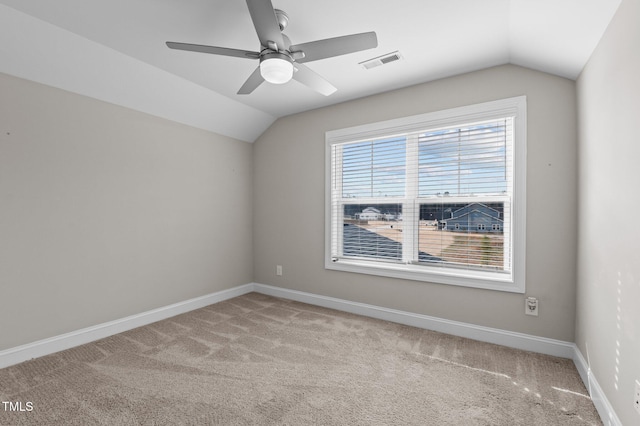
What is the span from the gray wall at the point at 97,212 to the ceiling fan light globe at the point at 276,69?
1955mm

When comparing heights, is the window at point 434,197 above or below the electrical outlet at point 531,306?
above

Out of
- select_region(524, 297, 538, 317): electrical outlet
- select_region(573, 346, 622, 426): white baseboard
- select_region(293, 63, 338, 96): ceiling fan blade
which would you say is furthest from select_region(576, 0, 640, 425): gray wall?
select_region(293, 63, 338, 96): ceiling fan blade

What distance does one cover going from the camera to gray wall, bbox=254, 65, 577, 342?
234cm

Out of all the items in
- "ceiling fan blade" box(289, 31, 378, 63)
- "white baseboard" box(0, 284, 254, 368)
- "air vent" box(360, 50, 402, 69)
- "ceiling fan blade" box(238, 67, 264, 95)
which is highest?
"air vent" box(360, 50, 402, 69)

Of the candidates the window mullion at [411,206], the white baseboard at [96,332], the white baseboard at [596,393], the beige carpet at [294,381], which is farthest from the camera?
the window mullion at [411,206]

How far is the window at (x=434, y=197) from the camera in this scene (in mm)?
2598

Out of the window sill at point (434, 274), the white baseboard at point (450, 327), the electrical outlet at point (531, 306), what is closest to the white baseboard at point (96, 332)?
the white baseboard at point (450, 327)

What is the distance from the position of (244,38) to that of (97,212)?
206 cm

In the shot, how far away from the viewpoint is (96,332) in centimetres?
268

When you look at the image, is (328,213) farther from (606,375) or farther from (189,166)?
(606,375)

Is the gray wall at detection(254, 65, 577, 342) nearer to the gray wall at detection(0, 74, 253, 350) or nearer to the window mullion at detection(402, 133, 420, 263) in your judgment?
the window mullion at detection(402, 133, 420, 263)

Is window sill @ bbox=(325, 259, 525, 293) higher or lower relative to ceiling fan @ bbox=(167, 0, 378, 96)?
lower

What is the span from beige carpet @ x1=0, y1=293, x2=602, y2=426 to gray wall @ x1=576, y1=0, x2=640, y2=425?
1.35 ft

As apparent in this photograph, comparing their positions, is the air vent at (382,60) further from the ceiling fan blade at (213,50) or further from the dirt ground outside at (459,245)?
the dirt ground outside at (459,245)
